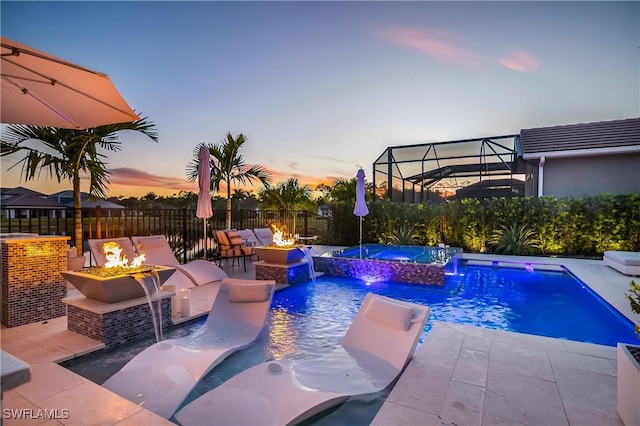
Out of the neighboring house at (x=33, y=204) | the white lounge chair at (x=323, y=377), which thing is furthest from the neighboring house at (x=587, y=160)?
the neighboring house at (x=33, y=204)

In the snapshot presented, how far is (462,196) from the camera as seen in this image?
13922 mm

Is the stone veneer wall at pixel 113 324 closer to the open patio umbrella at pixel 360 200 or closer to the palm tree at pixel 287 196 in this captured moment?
the open patio umbrella at pixel 360 200

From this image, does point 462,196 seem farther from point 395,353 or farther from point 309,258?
point 395,353

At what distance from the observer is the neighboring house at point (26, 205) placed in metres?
6.43

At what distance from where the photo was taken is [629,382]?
2.28 meters

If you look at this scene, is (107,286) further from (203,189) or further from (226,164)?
(226,164)

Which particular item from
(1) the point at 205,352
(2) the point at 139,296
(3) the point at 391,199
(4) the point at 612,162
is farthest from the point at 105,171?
(4) the point at 612,162

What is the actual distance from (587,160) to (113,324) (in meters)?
14.7

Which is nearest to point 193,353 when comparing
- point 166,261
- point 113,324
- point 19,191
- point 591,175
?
point 113,324

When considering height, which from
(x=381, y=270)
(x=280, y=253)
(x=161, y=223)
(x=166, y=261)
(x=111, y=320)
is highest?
(x=161, y=223)

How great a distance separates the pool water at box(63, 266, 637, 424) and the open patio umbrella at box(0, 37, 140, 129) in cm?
275

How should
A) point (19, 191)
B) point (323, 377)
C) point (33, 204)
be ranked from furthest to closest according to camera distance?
point (19, 191), point (33, 204), point (323, 377)

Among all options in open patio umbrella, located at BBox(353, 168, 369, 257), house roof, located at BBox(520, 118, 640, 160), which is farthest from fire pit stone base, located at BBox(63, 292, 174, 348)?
house roof, located at BBox(520, 118, 640, 160)

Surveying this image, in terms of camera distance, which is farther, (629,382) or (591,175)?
(591,175)
